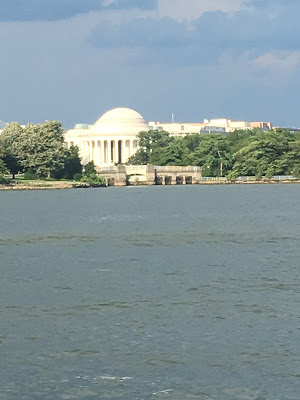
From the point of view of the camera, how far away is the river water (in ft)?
66.1

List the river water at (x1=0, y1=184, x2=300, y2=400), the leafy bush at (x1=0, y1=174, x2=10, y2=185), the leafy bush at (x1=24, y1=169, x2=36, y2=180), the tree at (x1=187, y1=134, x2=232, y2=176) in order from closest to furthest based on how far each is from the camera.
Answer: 1. the river water at (x1=0, y1=184, x2=300, y2=400)
2. the leafy bush at (x1=0, y1=174, x2=10, y2=185)
3. the leafy bush at (x1=24, y1=169, x2=36, y2=180)
4. the tree at (x1=187, y1=134, x2=232, y2=176)

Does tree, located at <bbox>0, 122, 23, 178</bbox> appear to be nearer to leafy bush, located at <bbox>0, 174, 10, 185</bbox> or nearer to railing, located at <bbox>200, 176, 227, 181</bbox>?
leafy bush, located at <bbox>0, 174, 10, 185</bbox>

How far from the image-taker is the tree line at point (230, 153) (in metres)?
156

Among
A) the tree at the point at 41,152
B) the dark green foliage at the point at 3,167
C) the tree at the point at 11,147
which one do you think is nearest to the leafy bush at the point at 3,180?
the dark green foliage at the point at 3,167

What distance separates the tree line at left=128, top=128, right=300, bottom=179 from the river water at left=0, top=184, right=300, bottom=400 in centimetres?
10544

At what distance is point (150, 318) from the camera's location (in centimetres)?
2639

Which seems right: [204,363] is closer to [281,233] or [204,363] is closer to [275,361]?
[275,361]

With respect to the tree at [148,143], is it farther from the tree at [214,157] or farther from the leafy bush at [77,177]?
the leafy bush at [77,177]

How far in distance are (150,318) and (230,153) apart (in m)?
143

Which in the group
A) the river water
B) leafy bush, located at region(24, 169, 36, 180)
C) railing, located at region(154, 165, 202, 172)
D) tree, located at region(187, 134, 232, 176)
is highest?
tree, located at region(187, 134, 232, 176)

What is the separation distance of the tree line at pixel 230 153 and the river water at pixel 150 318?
10544 centimetres

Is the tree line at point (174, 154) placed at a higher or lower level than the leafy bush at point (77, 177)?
higher

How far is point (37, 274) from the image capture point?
36.1m

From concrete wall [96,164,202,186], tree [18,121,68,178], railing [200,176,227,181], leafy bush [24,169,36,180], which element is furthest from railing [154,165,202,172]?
leafy bush [24,169,36,180]
